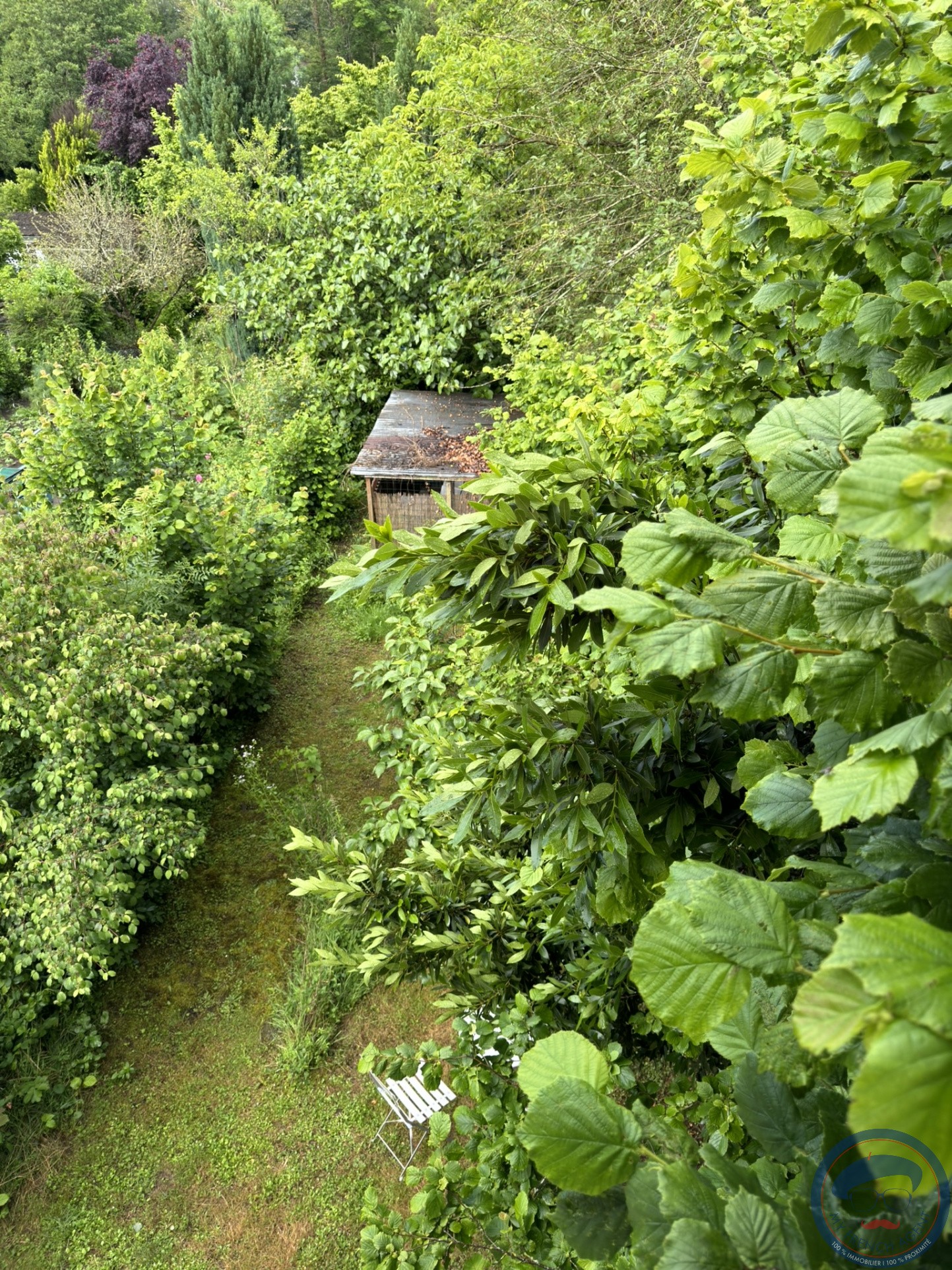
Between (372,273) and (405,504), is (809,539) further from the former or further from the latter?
(372,273)

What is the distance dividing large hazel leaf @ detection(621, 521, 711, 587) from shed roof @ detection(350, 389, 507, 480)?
6050mm

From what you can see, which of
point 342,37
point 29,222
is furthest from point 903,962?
point 342,37

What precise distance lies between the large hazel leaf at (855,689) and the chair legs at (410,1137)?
3.75 m

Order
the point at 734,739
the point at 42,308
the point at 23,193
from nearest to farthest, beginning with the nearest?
the point at 734,739, the point at 42,308, the point at 23,193

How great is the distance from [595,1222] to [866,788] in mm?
511

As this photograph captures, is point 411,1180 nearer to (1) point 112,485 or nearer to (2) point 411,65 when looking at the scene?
(1) point 112,485

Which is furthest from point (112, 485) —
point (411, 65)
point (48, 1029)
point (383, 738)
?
point (411, 65)

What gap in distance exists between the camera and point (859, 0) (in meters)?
1.25

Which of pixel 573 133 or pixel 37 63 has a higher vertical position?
pixel 37 63

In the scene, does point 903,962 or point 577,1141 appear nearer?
point 903,962

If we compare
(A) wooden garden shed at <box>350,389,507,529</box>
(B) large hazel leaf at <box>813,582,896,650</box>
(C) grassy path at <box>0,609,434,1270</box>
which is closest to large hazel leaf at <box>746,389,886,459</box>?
(B) large hazel leaf at <box>813,582,896,650</box>

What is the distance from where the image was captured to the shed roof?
24.7 ft

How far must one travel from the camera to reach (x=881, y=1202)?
641mm

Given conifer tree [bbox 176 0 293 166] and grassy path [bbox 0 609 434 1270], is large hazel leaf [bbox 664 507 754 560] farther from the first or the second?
conifer tree [bbox 176 0 293 166]
